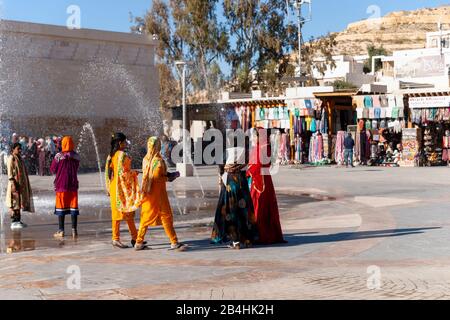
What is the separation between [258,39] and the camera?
51.7 meters

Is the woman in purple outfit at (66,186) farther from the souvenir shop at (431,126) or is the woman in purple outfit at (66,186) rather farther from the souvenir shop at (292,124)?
the souvenir shop at (431,126)

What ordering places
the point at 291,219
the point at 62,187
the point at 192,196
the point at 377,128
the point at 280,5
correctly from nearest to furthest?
the point at 62,187, the point at 291,219, the point at 192,196, the point at 377,128, the point at 280,5

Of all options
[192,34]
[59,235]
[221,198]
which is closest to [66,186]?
[59,235]

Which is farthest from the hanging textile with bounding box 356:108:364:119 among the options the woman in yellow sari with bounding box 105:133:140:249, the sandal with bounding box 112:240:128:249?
the sandal with bounding box 112:240:128:249

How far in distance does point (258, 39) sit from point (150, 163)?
1684 inches

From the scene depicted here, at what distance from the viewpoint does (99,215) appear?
14.8 metres

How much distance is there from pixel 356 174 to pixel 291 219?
13.3 metres

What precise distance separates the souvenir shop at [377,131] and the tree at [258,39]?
20.1m

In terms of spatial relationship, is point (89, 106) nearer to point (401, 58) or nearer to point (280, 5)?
point (280, 5)

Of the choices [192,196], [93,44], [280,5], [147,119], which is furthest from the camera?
[280,5]

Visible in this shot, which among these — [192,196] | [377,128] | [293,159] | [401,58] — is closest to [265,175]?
[192,196]

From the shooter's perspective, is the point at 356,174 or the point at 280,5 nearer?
the point at 356,174

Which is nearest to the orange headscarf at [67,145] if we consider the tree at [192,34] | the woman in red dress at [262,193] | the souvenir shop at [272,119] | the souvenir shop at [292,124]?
the woman in red dress at [262,193]

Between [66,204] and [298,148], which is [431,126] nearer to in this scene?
[298,148]
